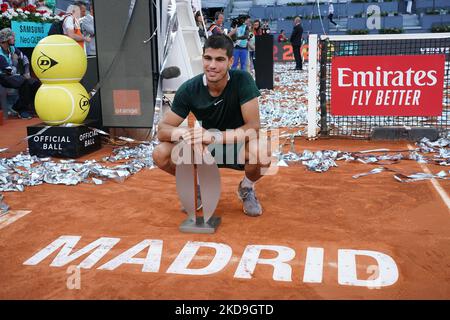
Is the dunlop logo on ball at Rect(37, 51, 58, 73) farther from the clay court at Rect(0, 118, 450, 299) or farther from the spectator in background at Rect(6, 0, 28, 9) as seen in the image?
the spectator in background at Rect(6, 0, 28, 9)

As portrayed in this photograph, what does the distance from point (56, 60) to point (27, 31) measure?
5.31 meters

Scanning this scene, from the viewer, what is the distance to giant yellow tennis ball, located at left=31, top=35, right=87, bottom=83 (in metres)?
6.35

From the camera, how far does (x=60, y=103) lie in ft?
21.1

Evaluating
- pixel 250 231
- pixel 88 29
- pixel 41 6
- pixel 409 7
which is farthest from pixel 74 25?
pixel 409 7

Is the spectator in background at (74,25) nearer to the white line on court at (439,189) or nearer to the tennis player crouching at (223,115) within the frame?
the tennis player crouching at (223,115)

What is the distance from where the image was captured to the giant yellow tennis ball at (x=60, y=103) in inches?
253

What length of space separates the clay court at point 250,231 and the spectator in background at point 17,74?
5273 millimetres

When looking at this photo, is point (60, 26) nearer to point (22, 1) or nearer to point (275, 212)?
point (22, 1)

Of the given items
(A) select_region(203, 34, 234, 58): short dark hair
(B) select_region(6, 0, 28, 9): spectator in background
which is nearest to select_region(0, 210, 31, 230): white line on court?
(A) select_region(203, 34, 234, 58): short dark hair

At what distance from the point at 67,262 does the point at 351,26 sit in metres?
29.5

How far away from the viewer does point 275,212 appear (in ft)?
14.3

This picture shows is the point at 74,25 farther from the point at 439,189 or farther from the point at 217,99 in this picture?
the point at 439,189

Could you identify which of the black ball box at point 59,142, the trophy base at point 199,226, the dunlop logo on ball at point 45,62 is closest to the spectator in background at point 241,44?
the black ball box at point 59,142

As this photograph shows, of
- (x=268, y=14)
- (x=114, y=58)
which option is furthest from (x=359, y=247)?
(x=268, y=14)
